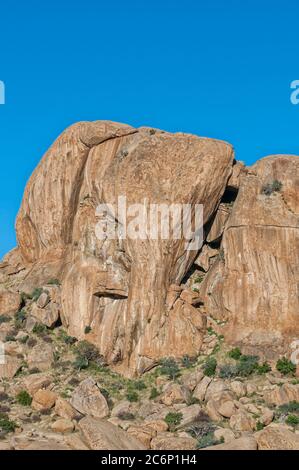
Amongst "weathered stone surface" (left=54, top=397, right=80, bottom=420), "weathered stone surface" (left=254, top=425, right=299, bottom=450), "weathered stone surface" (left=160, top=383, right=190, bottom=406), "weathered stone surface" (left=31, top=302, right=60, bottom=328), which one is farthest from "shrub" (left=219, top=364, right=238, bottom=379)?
"weathered stone surface" (left=31, top=302, right=60, bottom=328)

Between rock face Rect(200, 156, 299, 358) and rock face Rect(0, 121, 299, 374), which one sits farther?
rock face Rect(0, 121, 299, 374)

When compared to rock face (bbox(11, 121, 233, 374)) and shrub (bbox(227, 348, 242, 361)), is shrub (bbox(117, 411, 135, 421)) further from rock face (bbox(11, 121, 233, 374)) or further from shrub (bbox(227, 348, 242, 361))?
shrub (bbox(227, 348, 242, 361))

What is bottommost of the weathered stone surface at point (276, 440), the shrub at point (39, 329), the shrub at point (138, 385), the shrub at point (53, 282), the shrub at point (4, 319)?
the weathered stone surface at point (276, 440)

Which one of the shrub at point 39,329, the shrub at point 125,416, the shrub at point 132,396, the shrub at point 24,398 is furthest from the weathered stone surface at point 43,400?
the shrub at point 39,329

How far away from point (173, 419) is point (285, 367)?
9.95 metres

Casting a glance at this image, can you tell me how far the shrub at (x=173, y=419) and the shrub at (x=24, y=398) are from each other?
10150 mm

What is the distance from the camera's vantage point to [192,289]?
5550cm

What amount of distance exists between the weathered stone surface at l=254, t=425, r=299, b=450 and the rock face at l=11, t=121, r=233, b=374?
1383cm

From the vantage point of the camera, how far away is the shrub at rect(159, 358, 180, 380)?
48.1 m

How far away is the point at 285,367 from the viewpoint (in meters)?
47.5

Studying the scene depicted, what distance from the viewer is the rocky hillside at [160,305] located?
44.4 meters

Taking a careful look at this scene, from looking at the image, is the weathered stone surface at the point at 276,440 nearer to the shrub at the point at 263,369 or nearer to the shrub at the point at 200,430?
the shrub at the point at 200,430

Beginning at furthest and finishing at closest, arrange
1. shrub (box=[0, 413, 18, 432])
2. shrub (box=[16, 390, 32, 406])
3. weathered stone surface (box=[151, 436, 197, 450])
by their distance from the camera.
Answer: shrub (box=[16, 390, 32, 406])
shrub (box=[0, 413, 18, 432])
weathered stone surface (box=[151, 436, 197, 450])

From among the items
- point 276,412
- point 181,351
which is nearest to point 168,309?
point 181,351
